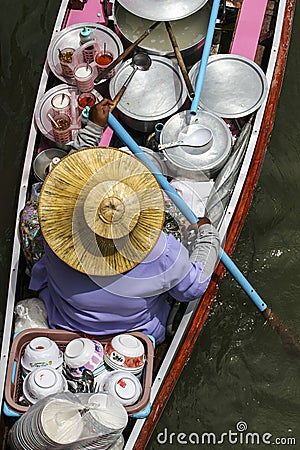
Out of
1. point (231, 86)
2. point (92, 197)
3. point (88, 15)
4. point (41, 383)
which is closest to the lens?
point (92, 197)

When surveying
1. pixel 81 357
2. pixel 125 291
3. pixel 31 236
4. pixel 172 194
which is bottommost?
pixel 81 357

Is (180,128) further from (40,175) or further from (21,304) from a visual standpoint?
(21,304)

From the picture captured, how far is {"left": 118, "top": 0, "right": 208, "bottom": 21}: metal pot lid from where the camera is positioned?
4195 millimetres

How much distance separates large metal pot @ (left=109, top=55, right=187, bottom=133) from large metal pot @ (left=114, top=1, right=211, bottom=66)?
0.13 m

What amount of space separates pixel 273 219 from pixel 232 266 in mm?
981

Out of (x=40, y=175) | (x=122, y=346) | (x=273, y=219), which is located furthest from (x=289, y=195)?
(x=122, y=346)

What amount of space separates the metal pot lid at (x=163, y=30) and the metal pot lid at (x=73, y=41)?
0.38ft

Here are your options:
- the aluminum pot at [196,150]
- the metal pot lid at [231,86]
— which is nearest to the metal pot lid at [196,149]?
the aluminum pot at [196,150]

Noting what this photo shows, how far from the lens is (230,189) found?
3930mm

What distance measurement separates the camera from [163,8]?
4.22 meters

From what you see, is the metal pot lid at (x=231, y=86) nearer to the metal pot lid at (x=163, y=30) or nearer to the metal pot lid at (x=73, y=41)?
the metal pot lid at (x=163, y=30)

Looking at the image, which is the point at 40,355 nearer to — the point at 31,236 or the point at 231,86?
the point at 31,236

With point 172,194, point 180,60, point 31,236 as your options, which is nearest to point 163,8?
point 180,60

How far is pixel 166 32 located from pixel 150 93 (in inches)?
18.5
